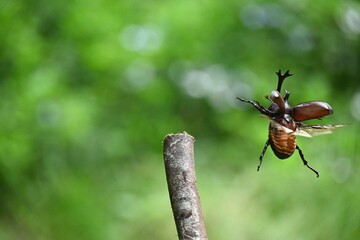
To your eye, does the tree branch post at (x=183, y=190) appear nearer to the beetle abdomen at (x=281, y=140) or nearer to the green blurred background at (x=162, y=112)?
the beetle abdomen at (x=281, y=140)

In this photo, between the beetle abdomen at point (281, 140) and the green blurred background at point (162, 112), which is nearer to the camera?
the beetle abdomen at point (281, 140)

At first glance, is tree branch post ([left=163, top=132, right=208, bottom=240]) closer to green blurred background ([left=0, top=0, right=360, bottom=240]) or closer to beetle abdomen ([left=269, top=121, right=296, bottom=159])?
beetle abdomen ([left=269, top=121, right=296, bottom=159])

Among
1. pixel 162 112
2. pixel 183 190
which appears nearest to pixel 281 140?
pixel 183 190

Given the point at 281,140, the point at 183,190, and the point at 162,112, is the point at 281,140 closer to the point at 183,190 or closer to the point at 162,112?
the point at 183,190

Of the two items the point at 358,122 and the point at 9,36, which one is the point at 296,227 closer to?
the point at 358,122

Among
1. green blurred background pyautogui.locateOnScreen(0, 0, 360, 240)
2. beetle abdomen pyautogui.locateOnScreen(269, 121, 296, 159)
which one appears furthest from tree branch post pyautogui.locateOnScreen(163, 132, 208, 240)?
green blurred background pyautogui.locateOnScreen(0, 0, 360, 240)

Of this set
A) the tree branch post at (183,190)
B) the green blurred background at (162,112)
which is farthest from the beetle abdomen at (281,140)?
the green blurred background at (162,112)

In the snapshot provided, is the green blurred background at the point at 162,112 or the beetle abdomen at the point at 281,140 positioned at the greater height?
the green blurred background at the point at 162,112
